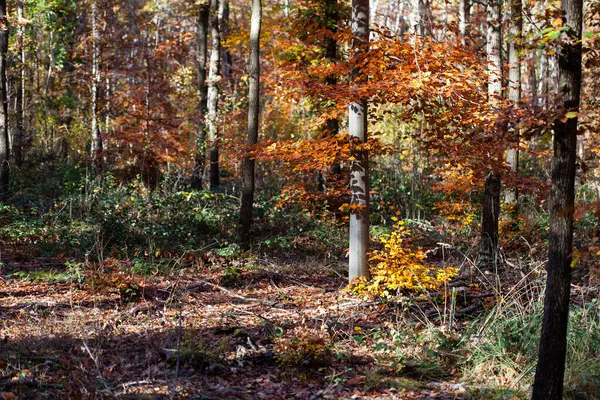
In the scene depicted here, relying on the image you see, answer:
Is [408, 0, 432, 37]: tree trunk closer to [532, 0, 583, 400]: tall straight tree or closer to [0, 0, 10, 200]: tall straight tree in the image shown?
[532, 0, 583, 400]: tall straight tree

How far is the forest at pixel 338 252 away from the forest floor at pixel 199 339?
0.03m

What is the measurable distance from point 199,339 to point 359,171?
12.6 feet

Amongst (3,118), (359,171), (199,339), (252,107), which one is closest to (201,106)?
(3,118)

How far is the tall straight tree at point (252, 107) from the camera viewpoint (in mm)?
11070

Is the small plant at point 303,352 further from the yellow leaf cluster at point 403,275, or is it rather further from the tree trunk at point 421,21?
the tree trunk at point 421,21

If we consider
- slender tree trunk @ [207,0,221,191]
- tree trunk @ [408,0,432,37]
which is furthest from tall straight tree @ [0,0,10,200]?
tree trunk @ [408,0,432,37]

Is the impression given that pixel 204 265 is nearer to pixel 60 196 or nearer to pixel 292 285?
pixel 292 285

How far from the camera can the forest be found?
4.89 meters

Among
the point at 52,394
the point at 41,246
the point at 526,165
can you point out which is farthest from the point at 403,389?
the point at 526,165

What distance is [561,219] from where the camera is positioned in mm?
4465

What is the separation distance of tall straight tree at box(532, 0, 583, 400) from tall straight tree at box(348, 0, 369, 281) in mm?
4550

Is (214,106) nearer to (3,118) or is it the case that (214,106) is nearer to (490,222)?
(3,118)

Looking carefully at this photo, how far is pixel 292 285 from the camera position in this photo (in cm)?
977

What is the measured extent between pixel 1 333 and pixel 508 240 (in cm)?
919
